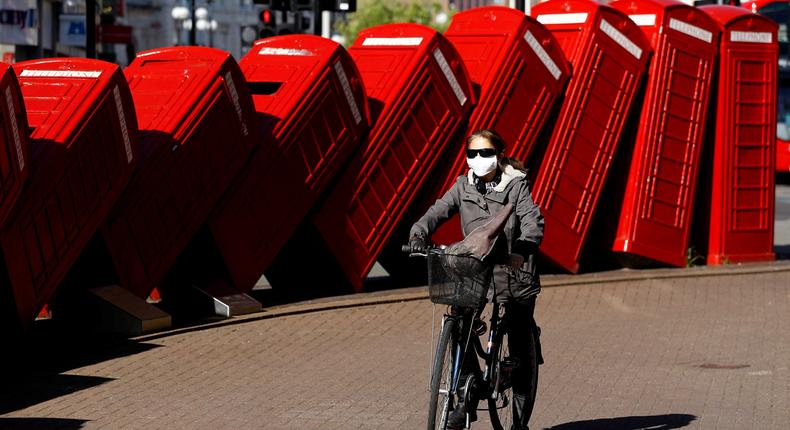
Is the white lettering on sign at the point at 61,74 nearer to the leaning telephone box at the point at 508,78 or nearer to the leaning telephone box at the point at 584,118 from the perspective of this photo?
the leaning telephone box at the point at 508,78

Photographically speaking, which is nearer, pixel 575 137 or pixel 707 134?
pixel 575 137

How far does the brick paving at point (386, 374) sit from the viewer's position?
324 inches

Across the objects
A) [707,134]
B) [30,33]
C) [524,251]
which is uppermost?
[524,251]

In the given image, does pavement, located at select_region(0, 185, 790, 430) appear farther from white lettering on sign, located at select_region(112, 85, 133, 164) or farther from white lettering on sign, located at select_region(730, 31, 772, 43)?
white lettering on sign, located at select_region(730, 31, 772, 43)

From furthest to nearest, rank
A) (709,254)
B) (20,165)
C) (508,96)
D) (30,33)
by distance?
(30,33), (709,254), (508,96), (20,165)

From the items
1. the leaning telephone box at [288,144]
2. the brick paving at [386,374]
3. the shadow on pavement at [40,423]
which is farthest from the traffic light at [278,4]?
the shadow on pavement at [40,423]

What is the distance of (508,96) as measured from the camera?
47.1ft

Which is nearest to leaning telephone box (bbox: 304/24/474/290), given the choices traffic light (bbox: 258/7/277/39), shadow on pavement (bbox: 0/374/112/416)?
shadow on pavement (bbox: 0/374/112/416)

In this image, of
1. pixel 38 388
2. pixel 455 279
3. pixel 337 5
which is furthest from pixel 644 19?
pixel 455 279

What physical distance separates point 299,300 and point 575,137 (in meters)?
3.50

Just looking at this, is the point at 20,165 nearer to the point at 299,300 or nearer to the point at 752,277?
the point at 299,300

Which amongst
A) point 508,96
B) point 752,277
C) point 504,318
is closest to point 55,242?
point 504,318

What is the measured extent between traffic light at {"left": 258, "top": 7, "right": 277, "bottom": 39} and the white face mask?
15.8 meters

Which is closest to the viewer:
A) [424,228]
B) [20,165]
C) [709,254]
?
[424,228]
